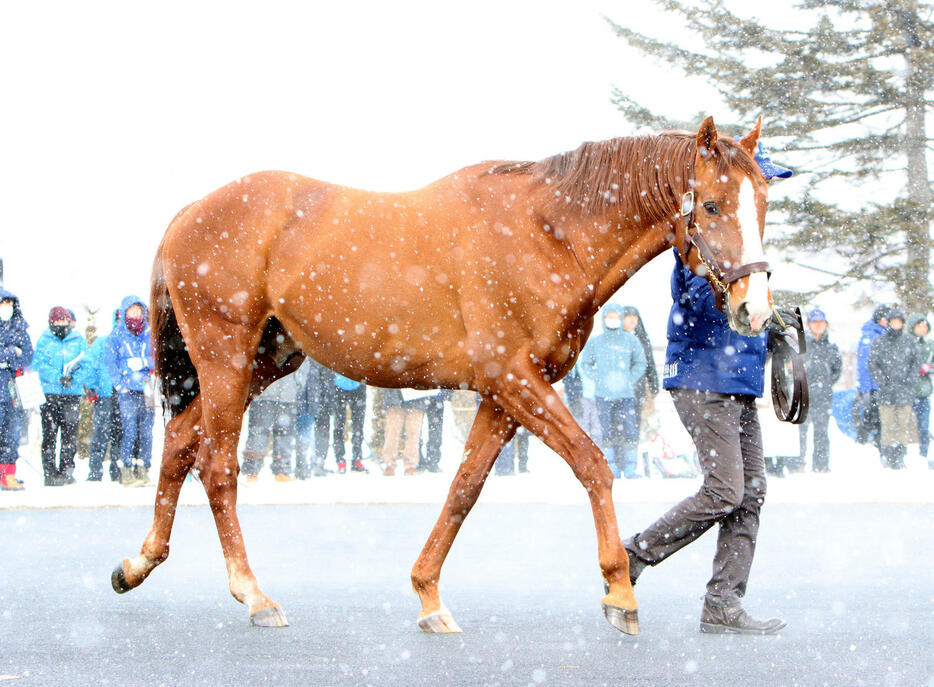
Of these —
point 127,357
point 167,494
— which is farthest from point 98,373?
point 167,494

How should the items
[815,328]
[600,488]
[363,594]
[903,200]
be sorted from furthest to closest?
[903,200], [815,328], [363,594], [600,488]

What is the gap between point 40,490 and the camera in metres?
13.4

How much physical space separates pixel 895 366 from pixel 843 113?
9015 millimetres

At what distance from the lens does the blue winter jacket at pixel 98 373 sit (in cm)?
1406

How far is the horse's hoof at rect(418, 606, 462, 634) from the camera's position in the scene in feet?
18.9

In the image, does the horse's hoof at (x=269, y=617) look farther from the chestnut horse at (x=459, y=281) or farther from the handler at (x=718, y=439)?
the handler at (x=718, y=439)

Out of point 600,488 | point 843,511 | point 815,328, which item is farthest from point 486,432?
point 815,328

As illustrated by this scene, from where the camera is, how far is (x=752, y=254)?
5.35 meters

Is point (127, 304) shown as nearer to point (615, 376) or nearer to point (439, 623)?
point (615, 376)

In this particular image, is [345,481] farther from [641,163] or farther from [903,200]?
[903,200]

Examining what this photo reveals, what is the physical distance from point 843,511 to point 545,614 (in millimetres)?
6168

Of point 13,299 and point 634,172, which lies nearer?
point 634,172

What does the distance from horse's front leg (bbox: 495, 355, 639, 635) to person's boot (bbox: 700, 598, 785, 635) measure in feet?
1.97

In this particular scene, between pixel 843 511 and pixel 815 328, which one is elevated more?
pixel 815 328
